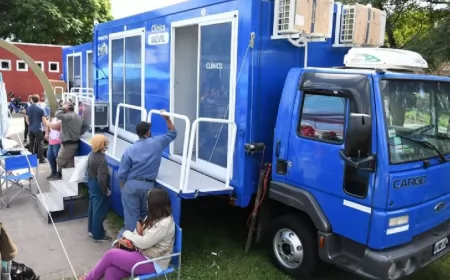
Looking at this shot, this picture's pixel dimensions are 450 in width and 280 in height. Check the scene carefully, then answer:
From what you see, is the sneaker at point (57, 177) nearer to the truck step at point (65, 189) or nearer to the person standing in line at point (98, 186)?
the truck step at point (65, 189)

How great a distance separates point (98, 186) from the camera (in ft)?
17.6

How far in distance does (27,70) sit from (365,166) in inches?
986

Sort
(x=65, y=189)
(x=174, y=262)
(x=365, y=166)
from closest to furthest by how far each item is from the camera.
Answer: (x=365, y=166)
(x=174, y=262)
(x=65, y=189)

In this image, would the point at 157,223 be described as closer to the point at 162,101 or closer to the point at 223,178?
the point at 223,178

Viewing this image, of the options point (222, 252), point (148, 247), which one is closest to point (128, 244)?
point (148, 247)

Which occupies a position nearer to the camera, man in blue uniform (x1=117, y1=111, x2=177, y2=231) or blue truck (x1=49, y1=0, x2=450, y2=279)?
blue truck (x1=49, y1=0, x2=450, y2=279)

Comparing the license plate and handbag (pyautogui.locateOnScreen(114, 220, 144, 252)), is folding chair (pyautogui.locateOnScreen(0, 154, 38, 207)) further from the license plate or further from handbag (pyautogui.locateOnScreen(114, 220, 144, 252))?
the license plate

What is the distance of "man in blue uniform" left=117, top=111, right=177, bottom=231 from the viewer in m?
4.59

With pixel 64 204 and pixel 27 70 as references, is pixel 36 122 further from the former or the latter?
pixel 27 70

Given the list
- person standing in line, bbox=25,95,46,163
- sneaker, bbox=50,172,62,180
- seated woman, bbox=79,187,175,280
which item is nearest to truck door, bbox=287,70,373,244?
seated woman, bbox=79,187,175,280

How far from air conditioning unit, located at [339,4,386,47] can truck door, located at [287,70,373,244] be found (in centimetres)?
119

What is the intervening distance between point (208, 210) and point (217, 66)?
2.64 metres

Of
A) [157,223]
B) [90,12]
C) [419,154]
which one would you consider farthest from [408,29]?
[90,12]

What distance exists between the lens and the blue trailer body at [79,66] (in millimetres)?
11539
